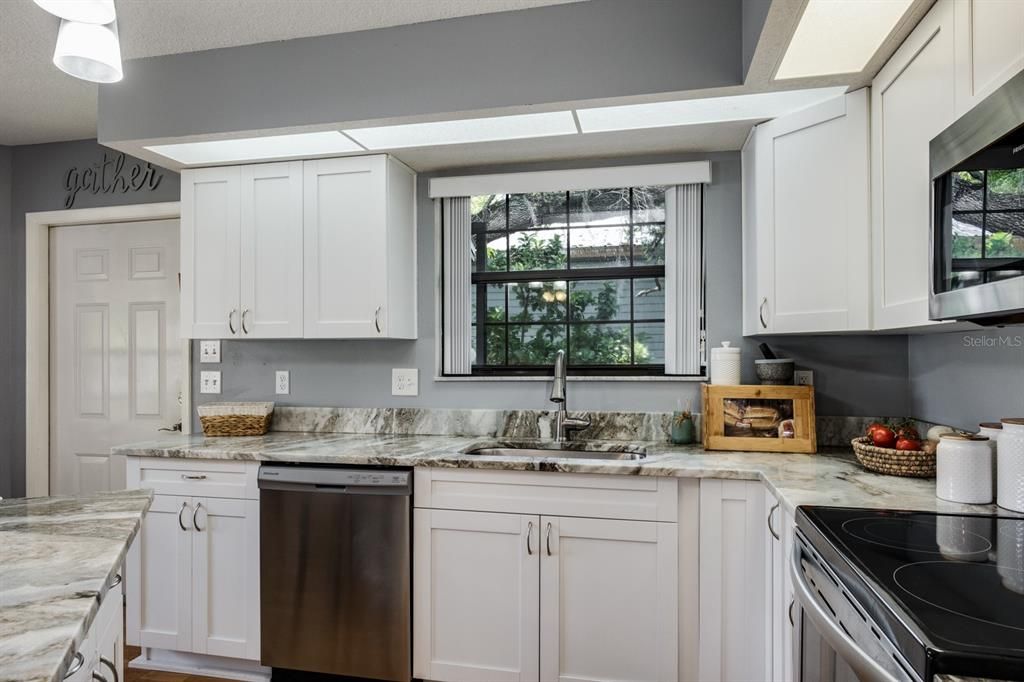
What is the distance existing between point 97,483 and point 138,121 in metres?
2.03

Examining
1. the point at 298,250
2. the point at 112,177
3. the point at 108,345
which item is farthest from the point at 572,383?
the point at 112,177

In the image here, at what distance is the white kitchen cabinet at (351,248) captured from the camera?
2.59 metres

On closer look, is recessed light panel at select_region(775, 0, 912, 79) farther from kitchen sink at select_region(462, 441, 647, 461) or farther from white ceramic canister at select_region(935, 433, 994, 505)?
kitchen sink at select_region(462, 441, 647, 461)

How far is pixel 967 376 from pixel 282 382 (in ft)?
9.07

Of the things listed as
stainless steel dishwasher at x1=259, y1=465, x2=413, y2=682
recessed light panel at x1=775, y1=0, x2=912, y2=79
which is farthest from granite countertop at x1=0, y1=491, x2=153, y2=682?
recessed light panel at x1=775, y1=0, x2=912, y2=79

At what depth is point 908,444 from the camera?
1870 mm

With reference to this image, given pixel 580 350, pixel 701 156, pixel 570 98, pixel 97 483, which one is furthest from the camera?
pixel 97 483

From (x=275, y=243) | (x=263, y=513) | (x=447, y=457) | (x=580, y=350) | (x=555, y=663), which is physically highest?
(x=275, y=243)

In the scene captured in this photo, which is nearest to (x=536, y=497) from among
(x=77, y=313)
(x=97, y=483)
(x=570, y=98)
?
(x=570, y=98)

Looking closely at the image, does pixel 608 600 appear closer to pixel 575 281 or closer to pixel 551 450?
pixel 551 450

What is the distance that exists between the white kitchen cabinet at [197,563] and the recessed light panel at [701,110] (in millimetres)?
1864

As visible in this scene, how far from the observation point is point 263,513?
7.63 feet

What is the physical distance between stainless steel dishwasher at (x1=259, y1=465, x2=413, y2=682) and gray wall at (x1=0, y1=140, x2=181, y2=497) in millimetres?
2057

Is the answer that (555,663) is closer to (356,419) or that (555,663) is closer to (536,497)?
(536,497)
